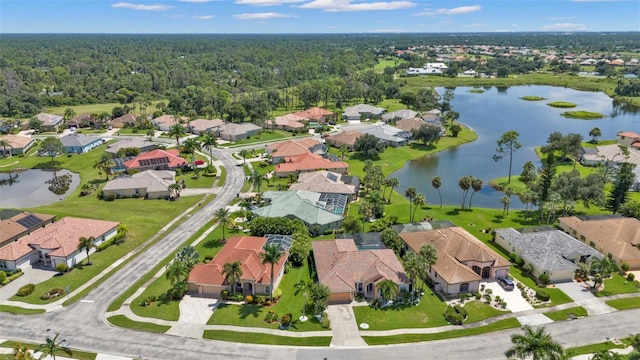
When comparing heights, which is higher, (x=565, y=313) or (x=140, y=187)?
(x=140, y=187)

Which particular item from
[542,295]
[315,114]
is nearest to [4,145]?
[315,114]

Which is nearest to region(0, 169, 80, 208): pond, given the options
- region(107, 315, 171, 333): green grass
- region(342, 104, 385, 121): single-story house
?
region(107, 315, 171, 333): green grass

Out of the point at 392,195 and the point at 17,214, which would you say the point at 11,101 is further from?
the point at 392,195

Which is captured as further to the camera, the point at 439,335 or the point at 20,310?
the point at 20,310

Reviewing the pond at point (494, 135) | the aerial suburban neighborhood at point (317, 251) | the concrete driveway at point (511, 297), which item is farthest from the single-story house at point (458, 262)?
the pond at point (494, 135)

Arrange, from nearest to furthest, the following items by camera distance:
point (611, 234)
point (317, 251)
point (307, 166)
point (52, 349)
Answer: point (52, 349) → point (317, 251) → point (611, 234) → point (307, 166)

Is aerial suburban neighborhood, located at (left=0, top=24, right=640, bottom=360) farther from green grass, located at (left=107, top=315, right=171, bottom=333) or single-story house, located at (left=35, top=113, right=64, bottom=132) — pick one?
single-story house, located at (left=35, top=113, right=64, bottom=132)

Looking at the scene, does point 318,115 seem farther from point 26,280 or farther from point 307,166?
point 26,280
